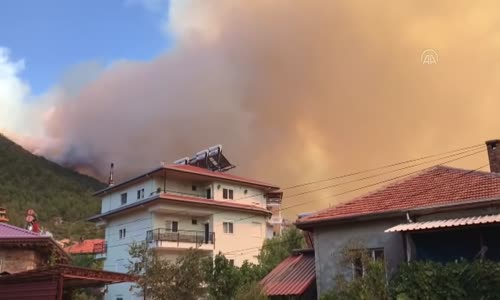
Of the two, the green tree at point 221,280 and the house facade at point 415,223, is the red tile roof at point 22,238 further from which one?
the house facade at point 415,223

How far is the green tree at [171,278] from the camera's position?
65.2 feet

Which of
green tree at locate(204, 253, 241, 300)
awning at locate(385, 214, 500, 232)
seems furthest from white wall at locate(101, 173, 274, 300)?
awning at locate(385, 214, 500, 232)

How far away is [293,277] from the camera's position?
22.5 metres

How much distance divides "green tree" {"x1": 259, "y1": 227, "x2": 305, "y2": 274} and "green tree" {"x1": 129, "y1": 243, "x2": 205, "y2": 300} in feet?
73.7

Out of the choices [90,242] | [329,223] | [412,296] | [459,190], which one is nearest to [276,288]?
[329,223]

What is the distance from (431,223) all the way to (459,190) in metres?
2.68

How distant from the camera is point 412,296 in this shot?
16.4 meters

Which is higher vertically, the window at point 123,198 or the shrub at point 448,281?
the window at point 123,198

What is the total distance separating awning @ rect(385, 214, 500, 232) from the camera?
1580 centimetres

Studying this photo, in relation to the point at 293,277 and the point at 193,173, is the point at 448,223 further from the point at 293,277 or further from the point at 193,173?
the point at 193,173

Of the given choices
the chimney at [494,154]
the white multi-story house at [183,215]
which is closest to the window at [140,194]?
the white multi-story house at [183,215]

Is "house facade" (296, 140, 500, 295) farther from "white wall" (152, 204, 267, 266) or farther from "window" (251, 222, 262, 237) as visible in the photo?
"window" (251, 222, 262, 237)

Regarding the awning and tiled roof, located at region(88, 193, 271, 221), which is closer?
the awning

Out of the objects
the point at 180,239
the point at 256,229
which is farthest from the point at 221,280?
the point at 256,229
